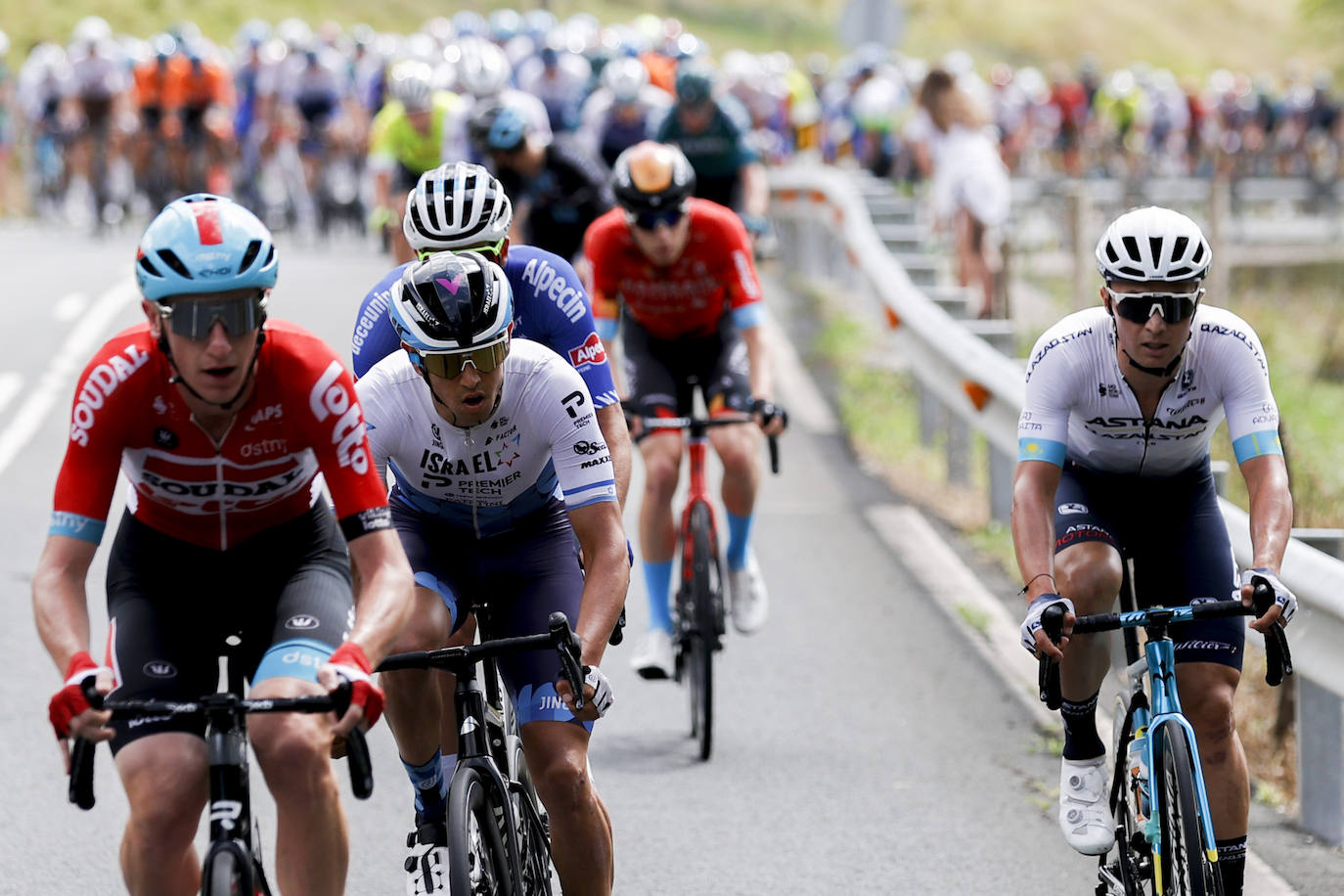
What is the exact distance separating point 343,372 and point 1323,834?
3586 mm

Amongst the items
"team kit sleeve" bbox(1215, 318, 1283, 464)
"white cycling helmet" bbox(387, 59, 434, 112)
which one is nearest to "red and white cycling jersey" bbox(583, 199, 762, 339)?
"team kit sleeve" bbox(1215, 318, 1283, 464)

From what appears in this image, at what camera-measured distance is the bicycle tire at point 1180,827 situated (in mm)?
4637

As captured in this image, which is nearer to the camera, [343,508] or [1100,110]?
[343,508]

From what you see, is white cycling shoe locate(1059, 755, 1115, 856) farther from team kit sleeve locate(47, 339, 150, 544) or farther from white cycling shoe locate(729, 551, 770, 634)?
white cycling shoe locate(729, 551, 770, 634)

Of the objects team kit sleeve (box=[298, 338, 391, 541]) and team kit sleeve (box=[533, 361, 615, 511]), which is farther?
team kit sleeve (box=[533, 361, 615, 511])

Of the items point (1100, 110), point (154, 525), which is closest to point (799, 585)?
point (154, 525)

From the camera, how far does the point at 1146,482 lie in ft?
18.5

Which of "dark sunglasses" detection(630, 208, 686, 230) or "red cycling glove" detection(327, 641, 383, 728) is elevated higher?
"dark sunglasses" detection(630, 208, 686, 230)

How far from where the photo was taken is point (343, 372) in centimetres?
456

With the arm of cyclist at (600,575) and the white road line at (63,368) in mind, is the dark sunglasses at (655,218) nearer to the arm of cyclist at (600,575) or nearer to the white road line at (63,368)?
the arm of cyclist at (600,575)

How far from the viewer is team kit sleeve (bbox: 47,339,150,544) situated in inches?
174

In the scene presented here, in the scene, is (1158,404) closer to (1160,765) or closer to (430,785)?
(1160,765)

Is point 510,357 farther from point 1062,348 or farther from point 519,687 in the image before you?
point 1062,348

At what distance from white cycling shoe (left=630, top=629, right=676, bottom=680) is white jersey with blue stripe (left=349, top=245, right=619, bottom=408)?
1.89 metres
